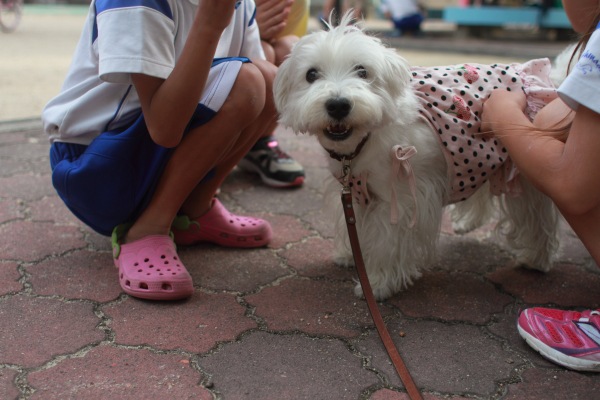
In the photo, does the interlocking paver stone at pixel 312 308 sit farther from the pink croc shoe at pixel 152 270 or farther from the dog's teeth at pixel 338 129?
the dog's teeth at pixel 338 129

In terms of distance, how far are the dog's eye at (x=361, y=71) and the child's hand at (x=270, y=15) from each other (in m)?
0.87

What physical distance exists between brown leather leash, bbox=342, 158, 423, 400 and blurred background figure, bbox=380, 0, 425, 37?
1069 centimetres

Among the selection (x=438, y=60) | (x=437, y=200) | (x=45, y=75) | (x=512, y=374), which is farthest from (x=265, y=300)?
(x=438, y=60)

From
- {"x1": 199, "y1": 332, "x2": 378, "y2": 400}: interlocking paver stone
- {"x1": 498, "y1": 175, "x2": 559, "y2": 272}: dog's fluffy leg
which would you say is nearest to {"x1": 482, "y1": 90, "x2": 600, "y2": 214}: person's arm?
{"x1": 498, "y1": 175, "x2": 559, "y2": 272}: dog's fluffy leg

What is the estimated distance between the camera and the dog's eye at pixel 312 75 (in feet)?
6.54

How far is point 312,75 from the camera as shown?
2.00 m

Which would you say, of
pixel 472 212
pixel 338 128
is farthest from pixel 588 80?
pixel 472 212

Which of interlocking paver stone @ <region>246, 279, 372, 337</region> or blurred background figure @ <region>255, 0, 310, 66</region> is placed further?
blurred background figure @ <region>255, 0, 310, 66</region>

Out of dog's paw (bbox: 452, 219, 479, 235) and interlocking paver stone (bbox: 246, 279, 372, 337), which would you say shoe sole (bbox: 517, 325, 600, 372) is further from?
dog's paw (bbox: 452, 219, 479, 235)

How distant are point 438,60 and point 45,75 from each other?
5147 mm

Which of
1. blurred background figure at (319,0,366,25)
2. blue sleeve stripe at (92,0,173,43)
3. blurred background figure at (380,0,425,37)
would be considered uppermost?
blue sleeve stripe at (92,0,173,43)

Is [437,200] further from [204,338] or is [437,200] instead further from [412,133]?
[204,338]

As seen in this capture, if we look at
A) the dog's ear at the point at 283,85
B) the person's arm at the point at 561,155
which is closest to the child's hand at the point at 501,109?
the person's arm at the point at 561,155

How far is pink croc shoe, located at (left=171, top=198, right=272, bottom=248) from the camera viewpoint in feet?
8.19
